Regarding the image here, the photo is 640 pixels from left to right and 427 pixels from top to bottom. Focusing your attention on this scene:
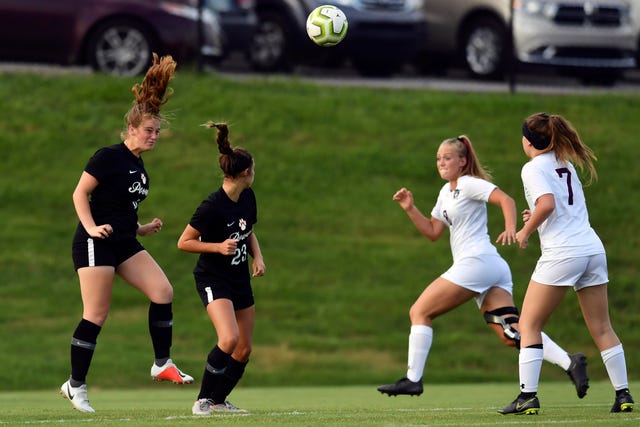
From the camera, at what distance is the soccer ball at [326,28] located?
35.4 ft

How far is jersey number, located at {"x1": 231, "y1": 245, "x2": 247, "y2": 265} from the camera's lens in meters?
8.98

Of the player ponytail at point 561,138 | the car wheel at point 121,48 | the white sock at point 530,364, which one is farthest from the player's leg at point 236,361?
the car wheel at point 121,48

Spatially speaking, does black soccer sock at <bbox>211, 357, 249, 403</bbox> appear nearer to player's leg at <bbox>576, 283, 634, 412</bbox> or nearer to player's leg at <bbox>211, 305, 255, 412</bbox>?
player's leg at <bbox>211, 305, 255, 412</bbox>

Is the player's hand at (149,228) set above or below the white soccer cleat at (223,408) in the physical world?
above

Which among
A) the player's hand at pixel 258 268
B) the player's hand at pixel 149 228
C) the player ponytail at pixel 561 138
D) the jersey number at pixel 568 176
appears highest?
the player ponytail at pixel 561 138

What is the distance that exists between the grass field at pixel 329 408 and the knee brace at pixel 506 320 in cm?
51

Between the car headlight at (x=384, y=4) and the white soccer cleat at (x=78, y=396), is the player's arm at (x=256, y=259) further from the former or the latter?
the car headlight at (x=384, y=4)

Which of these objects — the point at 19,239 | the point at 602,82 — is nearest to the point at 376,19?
the point at 602,82

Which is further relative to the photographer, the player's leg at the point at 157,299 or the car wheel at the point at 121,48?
the car wheel at the point at 121,48

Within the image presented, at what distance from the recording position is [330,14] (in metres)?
11.0

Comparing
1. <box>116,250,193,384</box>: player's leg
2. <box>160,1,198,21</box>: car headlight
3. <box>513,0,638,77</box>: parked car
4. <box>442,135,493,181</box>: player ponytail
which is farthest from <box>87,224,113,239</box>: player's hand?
<box>513,0,638,77</box>: parked car

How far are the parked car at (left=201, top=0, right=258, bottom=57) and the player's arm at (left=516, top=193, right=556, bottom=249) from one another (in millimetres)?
12966

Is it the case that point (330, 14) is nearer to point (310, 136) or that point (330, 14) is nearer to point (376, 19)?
point (310, 136)

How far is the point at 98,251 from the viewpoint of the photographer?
29.3 feet
